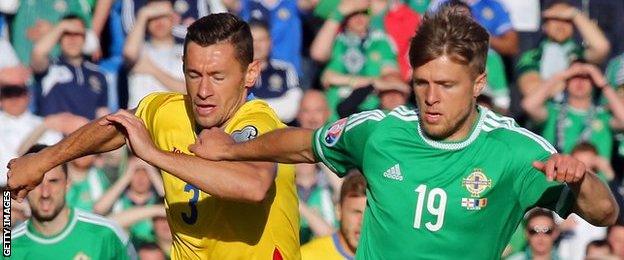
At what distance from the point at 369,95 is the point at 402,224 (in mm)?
5006

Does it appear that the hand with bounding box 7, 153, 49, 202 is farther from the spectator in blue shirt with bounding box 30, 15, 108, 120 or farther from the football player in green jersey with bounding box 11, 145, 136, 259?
the spectator in blue shirt with bounding box 30, 15, 108, 120

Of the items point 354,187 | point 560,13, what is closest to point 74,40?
point 354,187

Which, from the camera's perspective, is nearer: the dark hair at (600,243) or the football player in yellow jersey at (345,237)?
the football player in yellow jersey at (345,237)

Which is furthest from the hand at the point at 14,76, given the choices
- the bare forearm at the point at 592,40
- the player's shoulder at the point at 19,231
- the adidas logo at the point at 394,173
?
the adidas logo at the point at 394,173

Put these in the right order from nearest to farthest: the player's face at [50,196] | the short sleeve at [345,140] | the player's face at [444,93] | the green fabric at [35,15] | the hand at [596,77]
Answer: the player's face at [444,93]
the short sleeve at [345,140]
the player's face at [50,196]
the green fabric at [35,15]
the hand at [596,77]

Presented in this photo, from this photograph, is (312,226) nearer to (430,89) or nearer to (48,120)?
(48,120)

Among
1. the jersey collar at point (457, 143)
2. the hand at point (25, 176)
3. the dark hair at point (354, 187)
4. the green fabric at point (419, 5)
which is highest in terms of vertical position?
the green fabric at point (419, 5)

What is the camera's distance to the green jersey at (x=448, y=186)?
6.19 m

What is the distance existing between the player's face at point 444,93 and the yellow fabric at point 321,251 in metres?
3.00

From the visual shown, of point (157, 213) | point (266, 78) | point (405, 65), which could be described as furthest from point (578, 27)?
point (157, 213)

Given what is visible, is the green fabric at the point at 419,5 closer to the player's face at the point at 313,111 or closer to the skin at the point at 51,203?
the player's face at the point at 313,111

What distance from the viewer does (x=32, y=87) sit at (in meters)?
11.1

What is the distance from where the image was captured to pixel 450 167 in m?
6.25

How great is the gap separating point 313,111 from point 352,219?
78.8 inches
